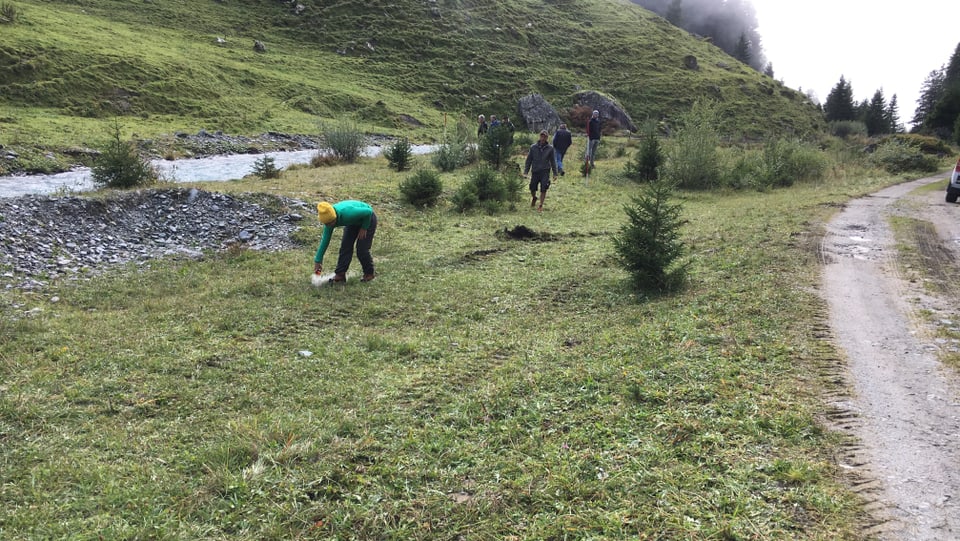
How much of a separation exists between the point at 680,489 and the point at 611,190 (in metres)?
16.2

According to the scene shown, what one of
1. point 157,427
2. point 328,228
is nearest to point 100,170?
point 328,228

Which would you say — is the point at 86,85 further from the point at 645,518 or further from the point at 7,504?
the point at 645,518

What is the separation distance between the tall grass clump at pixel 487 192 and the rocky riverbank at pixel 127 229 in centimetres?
418

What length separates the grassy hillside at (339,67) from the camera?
2748 cm

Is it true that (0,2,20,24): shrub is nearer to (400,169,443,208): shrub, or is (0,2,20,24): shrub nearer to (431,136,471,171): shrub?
(431,136,471,171): shrub

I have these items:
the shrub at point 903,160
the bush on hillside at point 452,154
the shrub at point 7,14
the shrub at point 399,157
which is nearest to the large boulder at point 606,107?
the shrub at point 903,160

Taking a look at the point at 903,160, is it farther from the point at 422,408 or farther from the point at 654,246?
the point at 422,408

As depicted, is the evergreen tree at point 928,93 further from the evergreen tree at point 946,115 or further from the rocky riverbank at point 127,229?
the rocky riverbank at point 127,229

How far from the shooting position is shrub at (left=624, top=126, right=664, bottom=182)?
19.6 meters

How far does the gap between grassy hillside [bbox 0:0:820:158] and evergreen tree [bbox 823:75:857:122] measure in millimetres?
13368

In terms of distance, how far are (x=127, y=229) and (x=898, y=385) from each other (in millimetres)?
12188

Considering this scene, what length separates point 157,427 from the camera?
4.18 metres

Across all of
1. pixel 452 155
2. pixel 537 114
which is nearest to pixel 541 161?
pixel 452 155

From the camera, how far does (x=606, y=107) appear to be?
50250 millimetres
